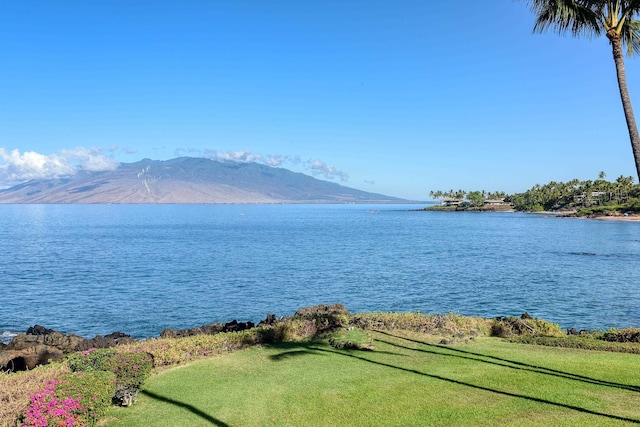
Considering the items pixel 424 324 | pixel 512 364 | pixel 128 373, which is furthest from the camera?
pixel 424 324

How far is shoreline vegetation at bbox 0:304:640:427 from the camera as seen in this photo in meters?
13.4

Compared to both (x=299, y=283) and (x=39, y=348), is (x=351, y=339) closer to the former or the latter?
(x=39, y=348)

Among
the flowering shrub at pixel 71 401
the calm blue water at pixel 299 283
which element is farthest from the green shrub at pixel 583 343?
the flowering shrub at pixel 71 401

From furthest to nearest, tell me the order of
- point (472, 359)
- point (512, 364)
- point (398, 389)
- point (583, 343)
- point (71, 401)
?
point (583, 343) → point (472, 359) → point (512, 364) → point (398, 389) → point (71, 401)

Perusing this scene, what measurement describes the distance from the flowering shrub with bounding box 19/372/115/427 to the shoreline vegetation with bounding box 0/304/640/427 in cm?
91

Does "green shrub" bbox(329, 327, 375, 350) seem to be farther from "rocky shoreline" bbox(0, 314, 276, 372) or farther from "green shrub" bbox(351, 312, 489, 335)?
"rocky shoreline" bbox(0, 314, 276, 372)

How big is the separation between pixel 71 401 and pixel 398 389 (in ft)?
26.7

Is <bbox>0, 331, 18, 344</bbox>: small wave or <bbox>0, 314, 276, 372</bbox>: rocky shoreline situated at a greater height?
<bbox>0, 314, 276, 372</bbox>: rocky shoreline

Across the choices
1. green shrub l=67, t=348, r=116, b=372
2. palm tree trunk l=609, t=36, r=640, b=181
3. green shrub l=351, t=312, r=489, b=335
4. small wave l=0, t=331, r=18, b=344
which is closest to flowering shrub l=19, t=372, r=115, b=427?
green shrub l=67, t=348, r=116, b=372

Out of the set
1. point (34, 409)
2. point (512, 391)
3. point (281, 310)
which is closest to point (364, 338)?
point (512, 391)

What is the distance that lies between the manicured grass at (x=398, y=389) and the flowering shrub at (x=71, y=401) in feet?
2.68

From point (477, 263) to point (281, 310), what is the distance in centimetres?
3508

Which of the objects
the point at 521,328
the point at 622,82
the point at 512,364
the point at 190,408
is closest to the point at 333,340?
the point at 512,364

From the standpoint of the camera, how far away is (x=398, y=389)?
504 inches
